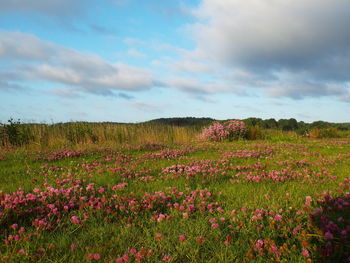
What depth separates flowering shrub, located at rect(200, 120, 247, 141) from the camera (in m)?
21.6

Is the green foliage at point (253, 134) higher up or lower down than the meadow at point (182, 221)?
higher up

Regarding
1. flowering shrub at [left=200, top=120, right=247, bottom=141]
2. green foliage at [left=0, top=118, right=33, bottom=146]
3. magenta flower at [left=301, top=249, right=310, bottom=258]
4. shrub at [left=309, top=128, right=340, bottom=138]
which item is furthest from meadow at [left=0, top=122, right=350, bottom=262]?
shrub at [left=309, top=128, right=340, bottom=138]

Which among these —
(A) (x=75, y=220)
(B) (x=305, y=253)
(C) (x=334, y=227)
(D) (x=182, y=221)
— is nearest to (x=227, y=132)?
(D) (x=182, y=221)

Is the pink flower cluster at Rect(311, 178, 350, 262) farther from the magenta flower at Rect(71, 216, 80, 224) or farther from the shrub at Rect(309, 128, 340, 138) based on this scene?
the shrub at Rect(309, 128, 340, 138)

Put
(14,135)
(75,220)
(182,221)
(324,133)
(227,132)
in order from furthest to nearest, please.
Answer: (324,133) → (227,132) → (14,135) → (182,221) → (75,220)

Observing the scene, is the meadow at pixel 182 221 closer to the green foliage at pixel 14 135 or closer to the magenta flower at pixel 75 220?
the magenta flower at pixel 75 220

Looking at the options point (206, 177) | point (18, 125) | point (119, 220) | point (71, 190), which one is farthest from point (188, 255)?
point (18, 125)

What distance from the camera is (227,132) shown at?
21422 mm

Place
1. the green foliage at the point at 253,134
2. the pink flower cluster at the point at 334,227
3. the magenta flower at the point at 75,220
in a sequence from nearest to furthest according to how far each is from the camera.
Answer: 1. the pink flower cluster at the point at 334,227
2. the magenta flower at the point at 75,220
3. the green foliage at the point at 253,134

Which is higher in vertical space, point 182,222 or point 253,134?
point 253,134

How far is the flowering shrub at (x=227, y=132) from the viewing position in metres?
21.6

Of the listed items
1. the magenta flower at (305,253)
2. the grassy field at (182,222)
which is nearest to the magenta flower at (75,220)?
the grassy field at (182,222)

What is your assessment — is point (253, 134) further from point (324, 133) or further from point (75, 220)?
point (75, 220)

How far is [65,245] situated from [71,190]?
1899mm
